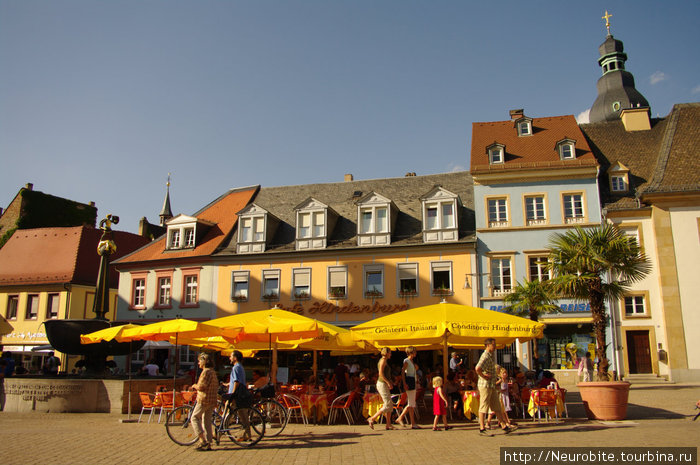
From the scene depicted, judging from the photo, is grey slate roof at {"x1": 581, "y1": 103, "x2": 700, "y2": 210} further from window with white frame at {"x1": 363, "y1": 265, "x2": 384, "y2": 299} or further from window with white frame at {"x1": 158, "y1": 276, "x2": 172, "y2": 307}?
window with white frame at {"x1": 158, "y1": 276, "x2": 172, "y2": 307}

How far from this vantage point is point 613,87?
47375 millimetres

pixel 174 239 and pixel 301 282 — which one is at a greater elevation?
pixel 174 239

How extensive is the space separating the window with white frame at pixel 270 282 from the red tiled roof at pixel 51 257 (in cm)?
1445

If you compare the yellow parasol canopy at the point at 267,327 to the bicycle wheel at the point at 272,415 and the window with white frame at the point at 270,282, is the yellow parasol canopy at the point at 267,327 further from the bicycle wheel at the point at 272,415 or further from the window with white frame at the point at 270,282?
the window with white frame at the point at 270,282

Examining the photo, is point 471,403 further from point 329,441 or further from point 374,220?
point 374,220

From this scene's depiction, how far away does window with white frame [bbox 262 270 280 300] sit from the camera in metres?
31.3

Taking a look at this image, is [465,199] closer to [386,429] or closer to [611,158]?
[611,158]

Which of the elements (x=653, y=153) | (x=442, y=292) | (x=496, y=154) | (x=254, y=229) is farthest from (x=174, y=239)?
(x=653, y=153)

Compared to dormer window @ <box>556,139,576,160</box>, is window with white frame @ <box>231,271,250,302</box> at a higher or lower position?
lower

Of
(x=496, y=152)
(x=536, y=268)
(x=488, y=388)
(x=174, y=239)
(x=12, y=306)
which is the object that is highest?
(x=496, y=152)

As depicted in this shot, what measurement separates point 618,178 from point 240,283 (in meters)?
21.3

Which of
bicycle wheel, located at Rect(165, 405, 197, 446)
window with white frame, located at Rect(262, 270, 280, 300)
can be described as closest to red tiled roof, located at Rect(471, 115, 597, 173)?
window with white frame, located at Rect(262, 270, 280, 300)

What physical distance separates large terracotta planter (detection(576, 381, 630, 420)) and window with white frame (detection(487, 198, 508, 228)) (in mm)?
16246

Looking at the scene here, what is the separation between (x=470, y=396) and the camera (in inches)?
543
